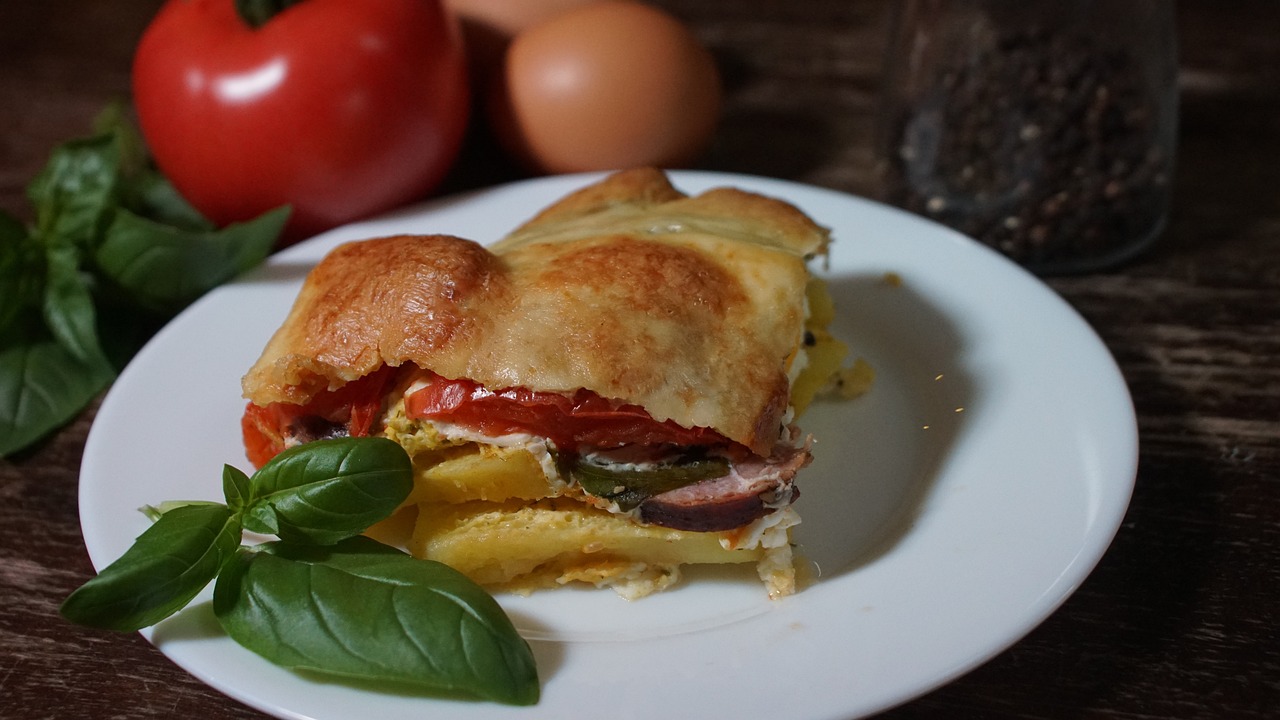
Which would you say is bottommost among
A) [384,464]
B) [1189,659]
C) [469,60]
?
[1189,659]

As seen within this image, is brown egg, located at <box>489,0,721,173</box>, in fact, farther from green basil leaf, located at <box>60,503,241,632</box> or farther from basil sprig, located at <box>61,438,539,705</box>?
green basil leaf, located at <box>60,503,241,632</box>

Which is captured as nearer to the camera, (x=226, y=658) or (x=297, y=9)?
(x=226, y=658)

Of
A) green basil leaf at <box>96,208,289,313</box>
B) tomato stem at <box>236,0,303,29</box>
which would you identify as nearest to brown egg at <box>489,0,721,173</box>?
tomato stem at <box>236,0,303,29</box>

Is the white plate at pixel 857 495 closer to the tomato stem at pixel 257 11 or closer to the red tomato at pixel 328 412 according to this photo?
the red tomato at pixel 328 412

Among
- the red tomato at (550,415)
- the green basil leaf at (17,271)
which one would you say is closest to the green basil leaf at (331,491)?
the red tomato at (550,415)

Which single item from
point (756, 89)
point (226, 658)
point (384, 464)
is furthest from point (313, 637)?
point (756, 89)

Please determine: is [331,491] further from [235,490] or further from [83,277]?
[83,277]

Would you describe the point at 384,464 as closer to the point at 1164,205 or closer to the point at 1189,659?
the point at 1189,659
